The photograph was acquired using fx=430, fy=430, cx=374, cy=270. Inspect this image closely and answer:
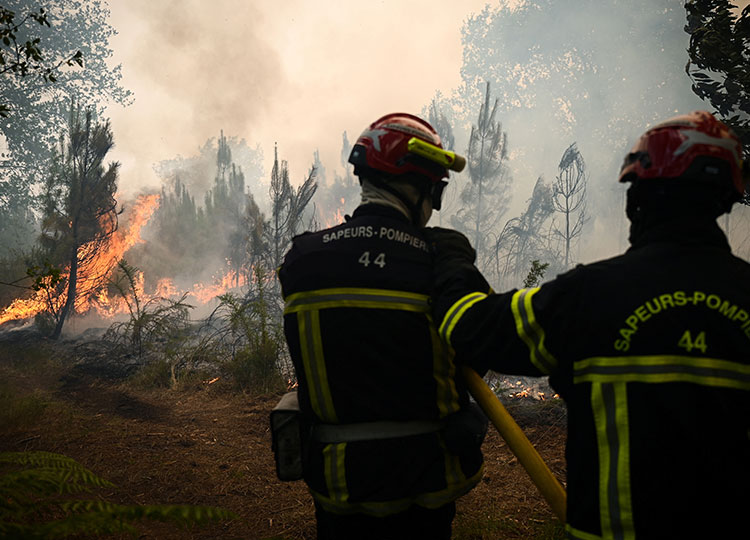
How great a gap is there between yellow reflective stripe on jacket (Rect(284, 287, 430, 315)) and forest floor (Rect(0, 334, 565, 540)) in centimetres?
167

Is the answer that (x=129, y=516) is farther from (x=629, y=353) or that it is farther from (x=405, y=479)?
(x=629, y=353)

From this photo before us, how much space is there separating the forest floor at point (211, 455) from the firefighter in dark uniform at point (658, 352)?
2.05m

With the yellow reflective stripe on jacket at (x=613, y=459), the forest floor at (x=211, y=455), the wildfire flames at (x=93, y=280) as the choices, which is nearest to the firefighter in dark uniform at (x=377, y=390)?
the yellow reflective stripe on jacket at (x=613, y=459)

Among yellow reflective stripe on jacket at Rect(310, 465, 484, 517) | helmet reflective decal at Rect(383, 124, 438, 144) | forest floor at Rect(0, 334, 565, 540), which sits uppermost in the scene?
helmet reflective decal at Rect(383, 124, 438, 144)

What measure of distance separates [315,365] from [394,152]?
1.07 metres

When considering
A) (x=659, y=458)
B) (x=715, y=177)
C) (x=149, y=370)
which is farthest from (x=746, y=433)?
(x=149, y=370)

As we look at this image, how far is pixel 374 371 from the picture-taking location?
1761 millimetres

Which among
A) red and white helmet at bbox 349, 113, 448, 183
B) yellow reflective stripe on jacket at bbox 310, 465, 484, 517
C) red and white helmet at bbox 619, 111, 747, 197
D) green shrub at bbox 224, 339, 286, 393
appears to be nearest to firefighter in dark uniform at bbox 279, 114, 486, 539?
yellow reflective stripe on jacket at bbox 310, 465, 484, 517

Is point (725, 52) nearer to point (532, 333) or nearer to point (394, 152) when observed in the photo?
point (394, 152)

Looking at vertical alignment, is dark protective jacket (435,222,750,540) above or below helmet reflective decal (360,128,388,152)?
below

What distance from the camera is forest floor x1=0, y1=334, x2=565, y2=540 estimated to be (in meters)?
3.59

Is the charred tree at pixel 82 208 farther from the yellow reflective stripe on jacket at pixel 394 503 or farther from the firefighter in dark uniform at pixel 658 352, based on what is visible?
→ the firefighter in dark uniform at pixel 658 352

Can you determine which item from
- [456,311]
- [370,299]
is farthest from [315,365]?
[456,311]

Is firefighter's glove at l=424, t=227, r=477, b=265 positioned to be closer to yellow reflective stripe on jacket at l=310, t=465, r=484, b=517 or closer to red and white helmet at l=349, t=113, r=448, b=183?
red and white helmet at l=349, t=113, r=448, b=183
